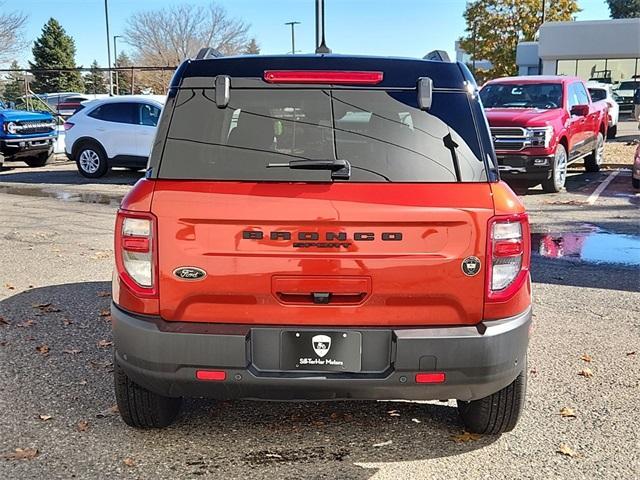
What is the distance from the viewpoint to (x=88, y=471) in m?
3.37

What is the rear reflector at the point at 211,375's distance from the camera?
3092 mm

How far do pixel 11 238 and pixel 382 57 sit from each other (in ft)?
23.9

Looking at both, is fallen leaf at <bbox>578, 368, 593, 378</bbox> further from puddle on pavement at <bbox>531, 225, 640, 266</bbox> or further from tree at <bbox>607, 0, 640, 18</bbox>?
tree at <bbox>607, 0, 640, 18</bbox>

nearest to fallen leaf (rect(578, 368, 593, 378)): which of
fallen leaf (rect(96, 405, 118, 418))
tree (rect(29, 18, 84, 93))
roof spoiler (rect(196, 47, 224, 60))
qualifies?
fallen leaf (rect(96, 405, 118, 418))

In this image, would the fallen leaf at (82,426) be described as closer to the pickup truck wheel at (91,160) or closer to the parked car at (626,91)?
the pickup truck wheel at (91,160)

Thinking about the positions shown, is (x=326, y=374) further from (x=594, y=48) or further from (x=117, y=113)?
(x=594, y=48)

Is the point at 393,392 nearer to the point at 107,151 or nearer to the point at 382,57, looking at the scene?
the point at 382,57

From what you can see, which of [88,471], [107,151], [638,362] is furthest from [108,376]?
[107,151]

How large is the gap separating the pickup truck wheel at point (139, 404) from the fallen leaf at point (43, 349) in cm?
157

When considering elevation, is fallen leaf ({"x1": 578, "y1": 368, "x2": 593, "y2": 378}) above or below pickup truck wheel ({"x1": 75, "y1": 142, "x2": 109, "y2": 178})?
below

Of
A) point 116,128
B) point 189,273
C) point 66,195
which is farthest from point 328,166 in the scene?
point 116,128

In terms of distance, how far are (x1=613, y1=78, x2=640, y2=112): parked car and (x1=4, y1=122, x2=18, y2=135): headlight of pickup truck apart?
32.2m

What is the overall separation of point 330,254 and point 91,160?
13908 mm

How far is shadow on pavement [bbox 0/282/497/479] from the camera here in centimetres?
350
